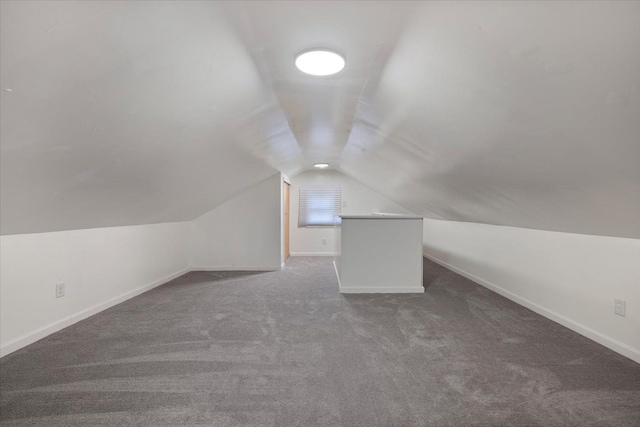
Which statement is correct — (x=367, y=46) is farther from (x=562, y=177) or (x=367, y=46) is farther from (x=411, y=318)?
(x=411, y=318)

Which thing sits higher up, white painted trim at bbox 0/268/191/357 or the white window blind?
the white window blind

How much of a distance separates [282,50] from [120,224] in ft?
9.71

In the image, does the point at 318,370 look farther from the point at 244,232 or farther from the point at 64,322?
the point at 244,232

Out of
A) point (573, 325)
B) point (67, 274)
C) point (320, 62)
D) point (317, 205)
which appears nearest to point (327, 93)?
point (320, 62)

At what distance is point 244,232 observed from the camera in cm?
547

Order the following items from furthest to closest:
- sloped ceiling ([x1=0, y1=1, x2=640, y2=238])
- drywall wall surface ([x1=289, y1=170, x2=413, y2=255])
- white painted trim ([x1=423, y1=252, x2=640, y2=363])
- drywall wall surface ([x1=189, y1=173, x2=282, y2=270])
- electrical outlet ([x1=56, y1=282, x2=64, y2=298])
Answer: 1. drywall wall surface ([x1=289, y1=170, x2=413, y2=255])
2. drywall wall surface ([x1=189, y1=173, x2=282, y2=270])
3. electrical outlet ([x1=56, y1=282, x2=64, y2=298])
4. white painted trim ([x1=423, y1=252, x2=640, y2=363])
5. sloped ceiling ([x1=0, y1=1, x2=640, y2=238])

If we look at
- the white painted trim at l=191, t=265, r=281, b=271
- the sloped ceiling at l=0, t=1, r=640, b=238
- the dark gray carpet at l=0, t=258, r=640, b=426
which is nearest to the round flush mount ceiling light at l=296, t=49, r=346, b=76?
the sloped ceiling at l=0, t=1, r=640, b=238

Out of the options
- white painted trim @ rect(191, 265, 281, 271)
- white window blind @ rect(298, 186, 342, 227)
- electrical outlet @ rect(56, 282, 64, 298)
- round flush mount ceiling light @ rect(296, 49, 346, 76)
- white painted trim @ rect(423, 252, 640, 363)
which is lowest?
white painted trim @ rect(191, 265, 281, 271)

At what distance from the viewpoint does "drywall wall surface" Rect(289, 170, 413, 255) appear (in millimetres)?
7172

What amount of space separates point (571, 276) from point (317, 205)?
5.07 meters

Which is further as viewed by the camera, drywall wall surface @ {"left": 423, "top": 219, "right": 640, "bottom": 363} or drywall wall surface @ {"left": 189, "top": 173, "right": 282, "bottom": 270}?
drywall wall surface @ {"left": 189, "top": 173, "right": 282, "bottom": 270}

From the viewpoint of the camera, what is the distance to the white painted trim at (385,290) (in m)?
4.04

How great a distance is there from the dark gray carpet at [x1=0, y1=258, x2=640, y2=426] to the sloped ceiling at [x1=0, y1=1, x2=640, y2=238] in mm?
1048

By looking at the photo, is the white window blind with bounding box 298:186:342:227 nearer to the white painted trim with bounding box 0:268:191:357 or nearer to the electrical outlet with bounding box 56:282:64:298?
the white painted trim with bounding box 0:268:191:357
